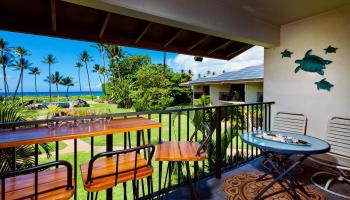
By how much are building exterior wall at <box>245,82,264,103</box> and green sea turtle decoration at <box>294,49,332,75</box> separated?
7681mm

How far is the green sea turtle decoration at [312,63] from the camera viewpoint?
10.6ft

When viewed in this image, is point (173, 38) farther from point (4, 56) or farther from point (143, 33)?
point (4, 56)

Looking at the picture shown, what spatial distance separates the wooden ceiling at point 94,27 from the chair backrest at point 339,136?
98.4 inches

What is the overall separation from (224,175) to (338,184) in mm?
1542

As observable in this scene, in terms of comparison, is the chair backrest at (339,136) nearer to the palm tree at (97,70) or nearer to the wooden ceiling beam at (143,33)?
the wooden ceiling beam at (143,33)

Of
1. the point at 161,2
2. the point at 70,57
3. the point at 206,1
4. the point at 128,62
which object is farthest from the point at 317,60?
the point at 70,57

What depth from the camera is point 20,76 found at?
990 inches

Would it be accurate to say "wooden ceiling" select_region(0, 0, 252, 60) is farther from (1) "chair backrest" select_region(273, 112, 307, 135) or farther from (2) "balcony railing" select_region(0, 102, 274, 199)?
(1) "chair backrest" select_region(273, 112, 307, 135)

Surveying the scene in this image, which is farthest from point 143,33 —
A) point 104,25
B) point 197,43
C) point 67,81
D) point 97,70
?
point 67,81

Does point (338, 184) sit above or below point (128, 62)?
below

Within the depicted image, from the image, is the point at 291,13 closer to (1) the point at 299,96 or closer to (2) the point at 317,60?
(2) the point at 317,60

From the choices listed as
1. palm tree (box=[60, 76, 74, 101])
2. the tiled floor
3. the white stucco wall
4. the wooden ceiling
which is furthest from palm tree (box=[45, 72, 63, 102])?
the tiled floor

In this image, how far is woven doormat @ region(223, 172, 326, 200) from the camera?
2.32 m

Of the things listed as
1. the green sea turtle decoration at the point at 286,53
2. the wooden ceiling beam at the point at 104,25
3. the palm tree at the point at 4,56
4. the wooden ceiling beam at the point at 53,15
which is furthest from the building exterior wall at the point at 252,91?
the palm tree at the point at 4,56
